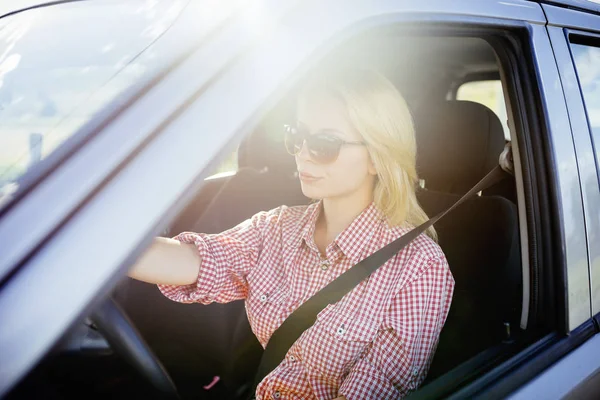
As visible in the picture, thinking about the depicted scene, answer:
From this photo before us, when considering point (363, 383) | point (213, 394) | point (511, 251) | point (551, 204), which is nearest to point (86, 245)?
point (363, 383)

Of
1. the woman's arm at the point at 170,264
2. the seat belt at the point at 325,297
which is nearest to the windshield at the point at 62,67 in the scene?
the woman's arm at the point at 170,264

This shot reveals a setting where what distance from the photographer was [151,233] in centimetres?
74

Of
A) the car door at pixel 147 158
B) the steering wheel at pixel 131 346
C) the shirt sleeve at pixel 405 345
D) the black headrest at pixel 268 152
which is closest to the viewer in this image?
the car door at pixel 147 158

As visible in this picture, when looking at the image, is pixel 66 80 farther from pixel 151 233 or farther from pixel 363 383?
pixel 363 383

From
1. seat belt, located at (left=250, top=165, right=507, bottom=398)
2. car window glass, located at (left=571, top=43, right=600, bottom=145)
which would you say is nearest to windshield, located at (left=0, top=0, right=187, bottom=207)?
seat belt, located at (left=250, top=165, right=507, bottom=398)

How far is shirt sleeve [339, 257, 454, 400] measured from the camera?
1356mm

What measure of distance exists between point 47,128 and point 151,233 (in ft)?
0.97

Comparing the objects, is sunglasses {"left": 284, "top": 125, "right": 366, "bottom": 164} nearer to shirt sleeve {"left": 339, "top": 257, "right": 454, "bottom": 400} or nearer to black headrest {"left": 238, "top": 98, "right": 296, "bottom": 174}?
shirt sleeve {"left": 339, "top": 257, "right": 454, "bottom": 400}

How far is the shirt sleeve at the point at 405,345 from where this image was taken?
1.36 metres

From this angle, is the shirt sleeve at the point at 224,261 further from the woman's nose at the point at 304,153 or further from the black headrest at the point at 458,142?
the black headrest at the point at 458,142

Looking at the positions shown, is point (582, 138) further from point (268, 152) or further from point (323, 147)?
point (268, 152)

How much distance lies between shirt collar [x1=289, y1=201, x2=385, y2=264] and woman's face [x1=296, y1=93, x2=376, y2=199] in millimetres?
108

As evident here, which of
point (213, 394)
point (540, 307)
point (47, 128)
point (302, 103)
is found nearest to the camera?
point (47, 128)

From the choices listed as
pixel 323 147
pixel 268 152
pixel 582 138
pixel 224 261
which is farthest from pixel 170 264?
pixel 268 152
